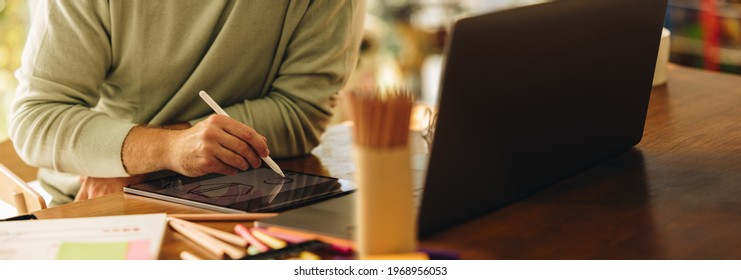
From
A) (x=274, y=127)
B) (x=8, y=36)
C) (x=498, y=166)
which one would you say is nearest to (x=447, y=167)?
(x=498, y=166)

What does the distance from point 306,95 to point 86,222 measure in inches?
23.3

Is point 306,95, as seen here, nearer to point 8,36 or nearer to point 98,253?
point 98,253

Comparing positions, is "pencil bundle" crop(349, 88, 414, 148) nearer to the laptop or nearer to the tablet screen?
the laptop

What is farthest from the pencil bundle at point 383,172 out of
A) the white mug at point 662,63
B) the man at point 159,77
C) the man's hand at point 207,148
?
the white mug at point 662,63

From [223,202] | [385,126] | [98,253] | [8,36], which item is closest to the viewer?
[385,126]

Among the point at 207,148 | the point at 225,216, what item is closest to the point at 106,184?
the point at 207,148

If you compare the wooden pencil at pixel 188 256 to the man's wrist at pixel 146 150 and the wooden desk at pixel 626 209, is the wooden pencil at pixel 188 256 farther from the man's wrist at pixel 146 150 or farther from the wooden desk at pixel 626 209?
the man's wrist at pixel 146 150

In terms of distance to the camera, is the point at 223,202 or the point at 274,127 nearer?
the point at 223,202

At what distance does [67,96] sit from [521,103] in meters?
0.77

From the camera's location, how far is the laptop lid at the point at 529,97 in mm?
836

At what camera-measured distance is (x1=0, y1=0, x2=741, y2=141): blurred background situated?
286 cm

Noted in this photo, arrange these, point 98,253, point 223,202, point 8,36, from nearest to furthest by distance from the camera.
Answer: point 98,253 → point 223,202 → point 8,36

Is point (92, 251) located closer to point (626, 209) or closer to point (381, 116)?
point (381, 116)

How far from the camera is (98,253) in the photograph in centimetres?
84
